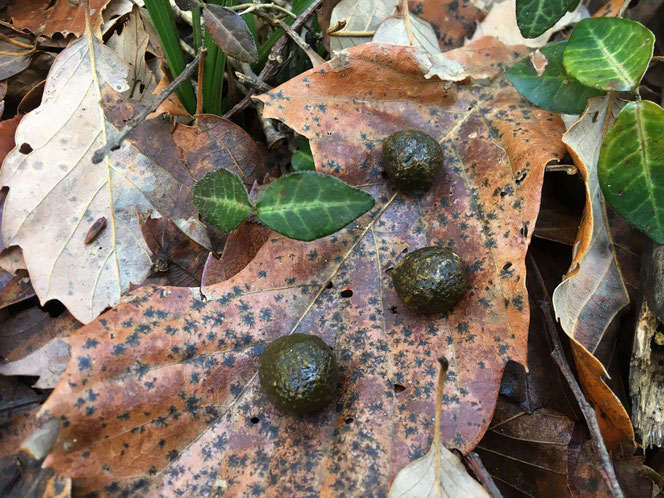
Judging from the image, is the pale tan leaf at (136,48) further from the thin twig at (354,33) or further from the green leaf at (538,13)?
the green leaf at (538,13)

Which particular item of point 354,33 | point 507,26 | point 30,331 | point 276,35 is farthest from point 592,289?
point 30,331

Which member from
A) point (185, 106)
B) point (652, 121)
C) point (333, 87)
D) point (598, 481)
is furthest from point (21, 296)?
point (652, 121)

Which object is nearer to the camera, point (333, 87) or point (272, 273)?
point (272, 273)

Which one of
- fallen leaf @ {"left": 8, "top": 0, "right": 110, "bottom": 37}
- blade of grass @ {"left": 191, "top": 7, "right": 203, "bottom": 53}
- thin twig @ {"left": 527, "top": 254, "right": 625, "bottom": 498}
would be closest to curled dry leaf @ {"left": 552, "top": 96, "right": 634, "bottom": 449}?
thin twig @ {"left": 527, "top": 254, "right": 625, "bottom": 498}

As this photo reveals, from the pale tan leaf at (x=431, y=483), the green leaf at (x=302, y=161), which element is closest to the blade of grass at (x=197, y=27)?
the green leaf at (x=302, y=161)

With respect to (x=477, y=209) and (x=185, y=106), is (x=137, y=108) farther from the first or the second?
(x=477, y=209)

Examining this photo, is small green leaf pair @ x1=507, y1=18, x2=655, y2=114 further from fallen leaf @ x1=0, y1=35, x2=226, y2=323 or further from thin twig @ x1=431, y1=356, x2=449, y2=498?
fallen leaf @ x1=0, y1=35, x2=226, y2=323

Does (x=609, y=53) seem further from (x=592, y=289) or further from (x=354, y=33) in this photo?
(x=354, y=33)

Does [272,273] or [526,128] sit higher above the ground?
[526,128]
